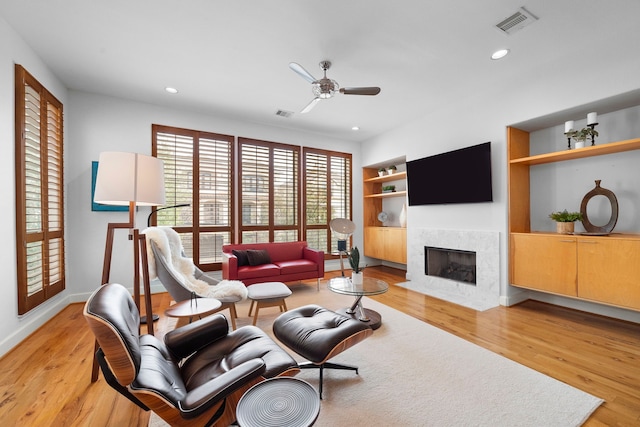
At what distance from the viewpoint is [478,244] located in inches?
159

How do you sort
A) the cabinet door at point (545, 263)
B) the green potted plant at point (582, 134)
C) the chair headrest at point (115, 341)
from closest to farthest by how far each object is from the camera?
the chair headrest at point (115, 341) → the green potted plant at point (582, 134) → the cabinet door at point (545, 263)

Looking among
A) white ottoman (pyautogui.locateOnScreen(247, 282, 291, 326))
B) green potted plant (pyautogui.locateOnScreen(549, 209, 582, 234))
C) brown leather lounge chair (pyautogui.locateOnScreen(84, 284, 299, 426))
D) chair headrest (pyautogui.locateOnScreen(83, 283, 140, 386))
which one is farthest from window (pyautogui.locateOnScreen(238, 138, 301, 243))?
green potted plant (pyautogui.locateOnScreen(549, 209, 582, 234))

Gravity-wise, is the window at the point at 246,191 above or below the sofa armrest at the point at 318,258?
above

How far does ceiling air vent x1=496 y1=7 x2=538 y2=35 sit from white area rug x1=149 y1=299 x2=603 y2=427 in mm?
2935

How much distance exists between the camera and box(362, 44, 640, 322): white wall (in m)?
2.88

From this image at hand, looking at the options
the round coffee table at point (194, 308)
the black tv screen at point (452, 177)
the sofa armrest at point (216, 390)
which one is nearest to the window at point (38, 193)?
the round coffee table at point (194, 308)

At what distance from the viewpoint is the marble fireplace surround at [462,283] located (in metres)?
3.82

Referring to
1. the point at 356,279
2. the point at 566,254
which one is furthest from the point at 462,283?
the point at 356,279

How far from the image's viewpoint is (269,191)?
17.4 ft

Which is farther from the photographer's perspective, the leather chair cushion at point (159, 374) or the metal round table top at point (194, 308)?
the metal round table top at point (194, 308)

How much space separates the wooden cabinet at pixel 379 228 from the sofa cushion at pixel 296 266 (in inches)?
73.6

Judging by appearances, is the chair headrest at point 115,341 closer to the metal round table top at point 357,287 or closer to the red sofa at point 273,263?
the metal round table top at point 357,287

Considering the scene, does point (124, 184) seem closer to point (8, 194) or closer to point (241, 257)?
point (8, 194)

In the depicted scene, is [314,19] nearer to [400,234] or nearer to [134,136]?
[134,136]
